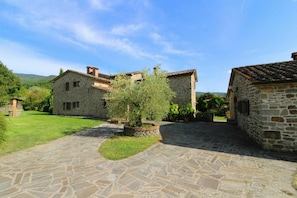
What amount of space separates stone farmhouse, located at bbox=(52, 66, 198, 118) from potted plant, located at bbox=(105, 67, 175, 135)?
294 inches

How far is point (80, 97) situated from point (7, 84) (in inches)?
1072

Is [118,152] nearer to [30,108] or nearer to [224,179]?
[224,179]

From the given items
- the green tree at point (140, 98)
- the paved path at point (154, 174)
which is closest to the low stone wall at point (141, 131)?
the green tree at point (140, 98)

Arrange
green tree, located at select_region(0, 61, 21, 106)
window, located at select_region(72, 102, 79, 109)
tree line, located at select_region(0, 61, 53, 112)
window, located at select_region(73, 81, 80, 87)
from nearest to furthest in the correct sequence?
window, located at select_region(72, 102, 79, 109) → window, located at select_region(73, 81, 80, 87) → green tree, located at select_region(0, 61, 21, 106) → tree line, located at select_region(0, 61, 53, 112)

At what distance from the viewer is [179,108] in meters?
18.7

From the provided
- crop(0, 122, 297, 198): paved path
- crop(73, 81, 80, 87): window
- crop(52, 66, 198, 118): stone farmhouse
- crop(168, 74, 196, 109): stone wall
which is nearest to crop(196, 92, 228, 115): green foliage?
crop(52, 66, 198, 118): stone farmhouse

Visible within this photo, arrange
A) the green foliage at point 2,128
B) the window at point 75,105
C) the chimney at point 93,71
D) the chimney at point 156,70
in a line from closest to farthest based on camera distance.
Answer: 1. the green foliage at point 2,128
2. the chimney at point 156,70
3. the window at point 75,105
4. the chimney at point 93,71

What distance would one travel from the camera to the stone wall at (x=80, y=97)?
1964 cm

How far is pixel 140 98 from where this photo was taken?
358 inches

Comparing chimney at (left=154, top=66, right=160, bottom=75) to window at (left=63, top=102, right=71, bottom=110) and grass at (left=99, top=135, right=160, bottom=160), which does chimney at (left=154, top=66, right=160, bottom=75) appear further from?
window at (left=63, top=102, right=71, bottom=110)

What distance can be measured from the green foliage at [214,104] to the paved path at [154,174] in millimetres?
22434

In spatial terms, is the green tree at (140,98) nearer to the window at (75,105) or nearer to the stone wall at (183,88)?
the stone wall at (183,88)

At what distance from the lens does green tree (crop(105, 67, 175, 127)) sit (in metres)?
9.07

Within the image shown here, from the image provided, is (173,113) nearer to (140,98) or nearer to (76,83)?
(140,98)
